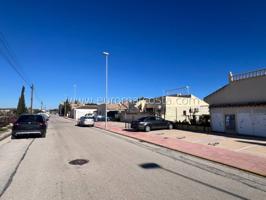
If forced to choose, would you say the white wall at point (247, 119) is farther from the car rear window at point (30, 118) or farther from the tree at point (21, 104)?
the tree at point (21, 104)

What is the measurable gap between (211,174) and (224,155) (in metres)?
3.85

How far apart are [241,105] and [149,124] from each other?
9.92 m

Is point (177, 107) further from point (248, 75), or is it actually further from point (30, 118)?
point (30, 118)

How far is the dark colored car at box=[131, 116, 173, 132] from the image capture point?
26.9 metres

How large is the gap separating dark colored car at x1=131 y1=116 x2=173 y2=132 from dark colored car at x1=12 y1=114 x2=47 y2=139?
34.1 ft

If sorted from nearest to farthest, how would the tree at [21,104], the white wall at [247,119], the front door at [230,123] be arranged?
the white wall at [247,119] < the front door at [230,123] < the tree at [21,104]

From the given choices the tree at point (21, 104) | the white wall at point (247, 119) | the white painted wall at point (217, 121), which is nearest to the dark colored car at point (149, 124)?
the white painted wall at point (217, 121)

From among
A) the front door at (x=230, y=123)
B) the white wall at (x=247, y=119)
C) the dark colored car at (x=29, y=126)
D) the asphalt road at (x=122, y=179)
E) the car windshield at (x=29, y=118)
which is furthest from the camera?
the front door at (x=230, y=123)

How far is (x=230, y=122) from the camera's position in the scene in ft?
71.6

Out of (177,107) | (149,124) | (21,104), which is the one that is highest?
(21,104)

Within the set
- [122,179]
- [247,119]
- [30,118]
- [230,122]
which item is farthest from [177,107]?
[122,179]

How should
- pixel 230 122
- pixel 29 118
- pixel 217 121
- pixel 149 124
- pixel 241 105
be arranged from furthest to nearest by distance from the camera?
pixel 149 124
pixel 217 121
pixel 230 122
pixel 241 105
pixel 29 118

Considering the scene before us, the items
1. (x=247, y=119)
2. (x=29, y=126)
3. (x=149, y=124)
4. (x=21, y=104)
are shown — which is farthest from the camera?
(x=21, y=104)

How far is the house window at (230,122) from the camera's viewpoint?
21498mm
